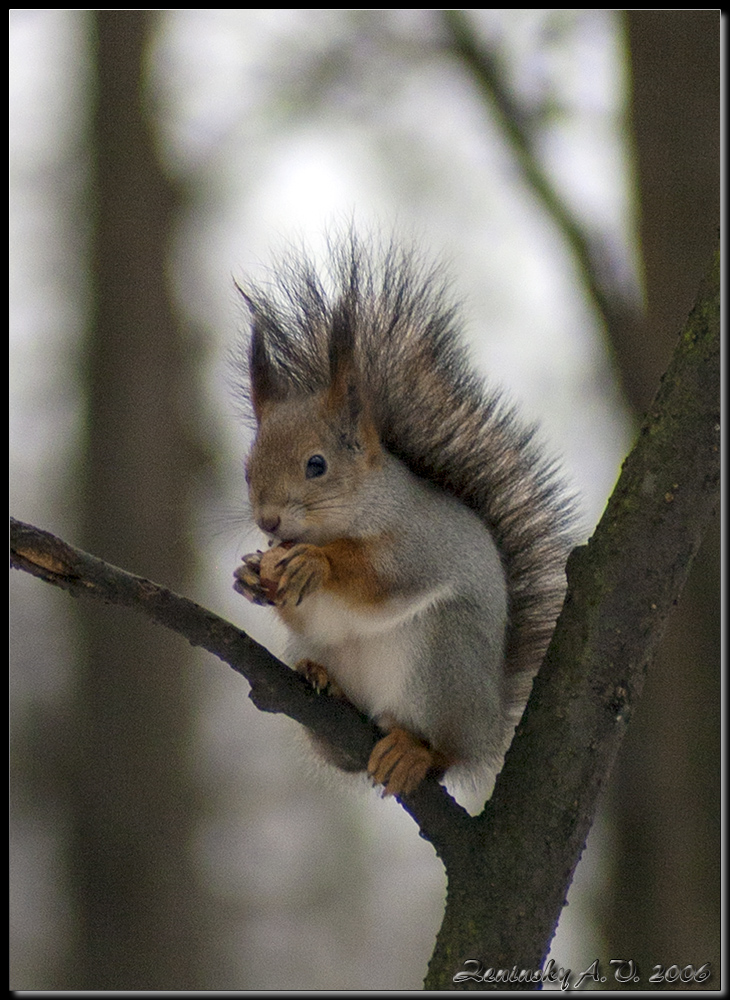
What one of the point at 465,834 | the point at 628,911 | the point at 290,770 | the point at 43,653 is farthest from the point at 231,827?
the point at 465,834

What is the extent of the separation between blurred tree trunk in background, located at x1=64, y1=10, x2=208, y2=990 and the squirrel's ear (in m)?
2.37

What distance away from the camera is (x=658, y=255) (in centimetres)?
279

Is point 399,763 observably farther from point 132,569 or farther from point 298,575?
point 132,569

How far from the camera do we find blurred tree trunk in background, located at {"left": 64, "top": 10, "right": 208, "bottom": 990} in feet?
12.8

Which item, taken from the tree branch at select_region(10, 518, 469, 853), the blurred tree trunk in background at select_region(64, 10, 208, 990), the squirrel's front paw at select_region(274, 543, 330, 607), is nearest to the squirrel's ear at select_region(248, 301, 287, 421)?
the squirrel's front paw at select_region(274, 543, 330, 607)

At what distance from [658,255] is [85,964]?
11.1 feet

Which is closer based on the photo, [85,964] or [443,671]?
[443,671]

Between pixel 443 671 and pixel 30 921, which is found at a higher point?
pixel 30 921

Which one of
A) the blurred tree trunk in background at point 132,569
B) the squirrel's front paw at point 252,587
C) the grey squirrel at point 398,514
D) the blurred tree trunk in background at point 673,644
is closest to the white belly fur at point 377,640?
the grey squirrel at point 398,514

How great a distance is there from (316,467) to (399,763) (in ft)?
1.58

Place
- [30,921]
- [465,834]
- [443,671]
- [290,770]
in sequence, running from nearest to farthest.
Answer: [465,834] < [443,671] < [30,921] < [290,770]

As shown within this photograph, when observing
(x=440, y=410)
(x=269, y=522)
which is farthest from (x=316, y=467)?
(x=440, y=410)

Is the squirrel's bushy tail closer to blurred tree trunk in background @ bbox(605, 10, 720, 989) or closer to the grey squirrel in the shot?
the grey squirrel

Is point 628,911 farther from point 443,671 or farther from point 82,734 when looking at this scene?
point 82,734
